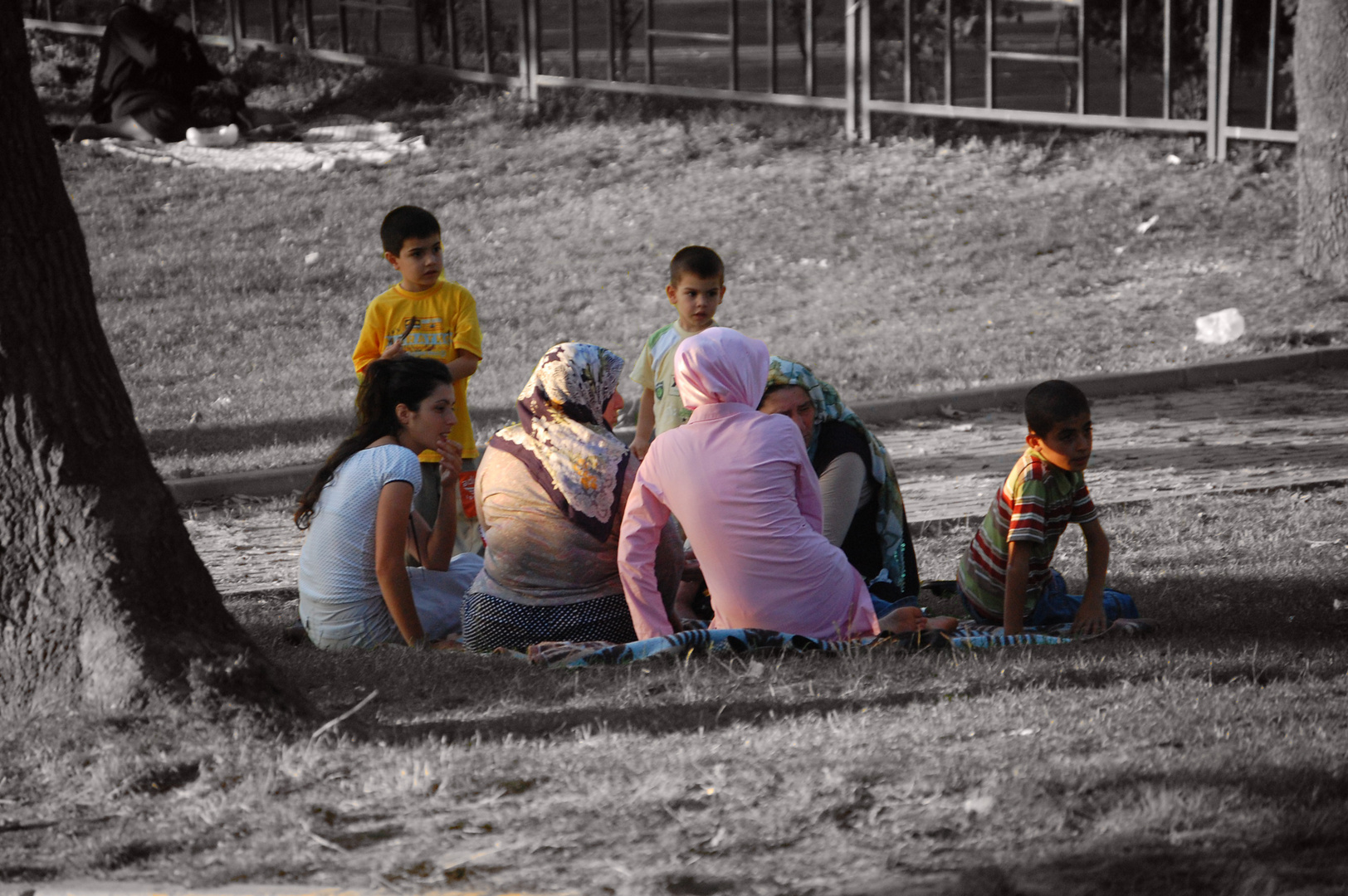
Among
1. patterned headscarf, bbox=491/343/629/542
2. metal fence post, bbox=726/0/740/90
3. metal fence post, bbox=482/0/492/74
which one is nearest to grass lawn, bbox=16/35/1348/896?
patterned headscarf, bbox=491/343/629/542

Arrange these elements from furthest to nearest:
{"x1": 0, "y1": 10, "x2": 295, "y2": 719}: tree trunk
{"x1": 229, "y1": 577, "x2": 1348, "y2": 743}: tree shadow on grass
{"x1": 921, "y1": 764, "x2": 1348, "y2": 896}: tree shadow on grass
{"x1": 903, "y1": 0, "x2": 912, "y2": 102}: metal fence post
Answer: {"x1": 903, "y1": 0, "x2": 912, "y2": 102}: metal fence post, {"x1": 229, "y1": 577, "x2": 1348, "y2": 743}: tree shadow on grass, {"x1": 0, "y1": 10, "x2": 295, "y2": 719}: tree trunk, {"x1": 921, "y1": 764, "x2": 1348, "y2": 896}: tree shadow on grass

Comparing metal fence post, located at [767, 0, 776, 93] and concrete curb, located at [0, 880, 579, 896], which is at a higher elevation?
metal fence post, located at [767, 0, 776, 93]

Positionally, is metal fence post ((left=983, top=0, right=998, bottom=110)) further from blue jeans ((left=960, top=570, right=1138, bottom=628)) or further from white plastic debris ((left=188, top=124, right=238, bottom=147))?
blue jeans ((left=960, top=570, right=1138, bottom=628))

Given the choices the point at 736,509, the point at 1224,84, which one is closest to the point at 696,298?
the point at 736,509

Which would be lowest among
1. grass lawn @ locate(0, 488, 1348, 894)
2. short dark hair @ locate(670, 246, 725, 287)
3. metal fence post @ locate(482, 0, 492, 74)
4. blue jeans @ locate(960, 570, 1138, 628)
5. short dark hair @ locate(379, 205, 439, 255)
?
blue jeans @ locate(960, 570, 1138, 628)

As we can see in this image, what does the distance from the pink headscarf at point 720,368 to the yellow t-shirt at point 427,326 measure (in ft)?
6.33

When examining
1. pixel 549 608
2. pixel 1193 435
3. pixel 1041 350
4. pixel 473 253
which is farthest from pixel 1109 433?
pixel 473 253

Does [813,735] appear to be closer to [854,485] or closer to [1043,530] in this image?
[1043,530]

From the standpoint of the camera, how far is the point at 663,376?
260 inches

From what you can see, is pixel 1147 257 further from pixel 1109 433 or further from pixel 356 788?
pixel 356 788

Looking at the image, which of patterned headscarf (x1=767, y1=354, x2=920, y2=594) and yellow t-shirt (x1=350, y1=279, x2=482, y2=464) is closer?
patterned headscarf (x1=767, y1=354, x2=920, y2=594)

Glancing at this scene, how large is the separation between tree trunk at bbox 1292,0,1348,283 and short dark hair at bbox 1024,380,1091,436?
26.6 feet

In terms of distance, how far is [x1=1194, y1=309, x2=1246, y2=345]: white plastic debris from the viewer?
1127 cm

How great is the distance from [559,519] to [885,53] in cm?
1369
